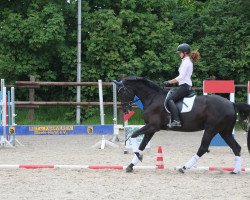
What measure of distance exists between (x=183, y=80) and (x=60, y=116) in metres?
11.9

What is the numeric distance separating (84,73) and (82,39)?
1.55 m

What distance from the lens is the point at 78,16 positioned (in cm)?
1980

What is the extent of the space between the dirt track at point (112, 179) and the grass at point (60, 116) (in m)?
6.17

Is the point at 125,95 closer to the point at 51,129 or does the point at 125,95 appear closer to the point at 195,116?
the point at 195,116

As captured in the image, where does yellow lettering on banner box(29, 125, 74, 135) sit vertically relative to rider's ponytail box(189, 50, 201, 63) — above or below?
below

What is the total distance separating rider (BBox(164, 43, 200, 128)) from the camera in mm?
9102

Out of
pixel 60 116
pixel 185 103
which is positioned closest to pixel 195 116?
pixel 185 103

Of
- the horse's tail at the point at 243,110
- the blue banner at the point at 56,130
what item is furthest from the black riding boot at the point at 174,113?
the blue banner at the point at 56,130

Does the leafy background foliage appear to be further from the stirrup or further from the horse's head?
the stirrup

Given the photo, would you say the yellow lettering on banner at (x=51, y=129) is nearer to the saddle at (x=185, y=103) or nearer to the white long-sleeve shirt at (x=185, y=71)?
the saddle at (x=185, y=103)

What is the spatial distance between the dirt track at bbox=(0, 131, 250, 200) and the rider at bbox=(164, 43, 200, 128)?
976 mm

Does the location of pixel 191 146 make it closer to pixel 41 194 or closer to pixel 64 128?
pixel 64 128

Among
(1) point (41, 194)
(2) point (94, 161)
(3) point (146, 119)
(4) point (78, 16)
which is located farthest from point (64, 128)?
(4) point (78, 16)

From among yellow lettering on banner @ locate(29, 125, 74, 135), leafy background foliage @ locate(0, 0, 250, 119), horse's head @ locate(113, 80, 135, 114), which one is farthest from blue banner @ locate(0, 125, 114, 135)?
leafy background foliage @ locate(0, 0, 250, 119)
